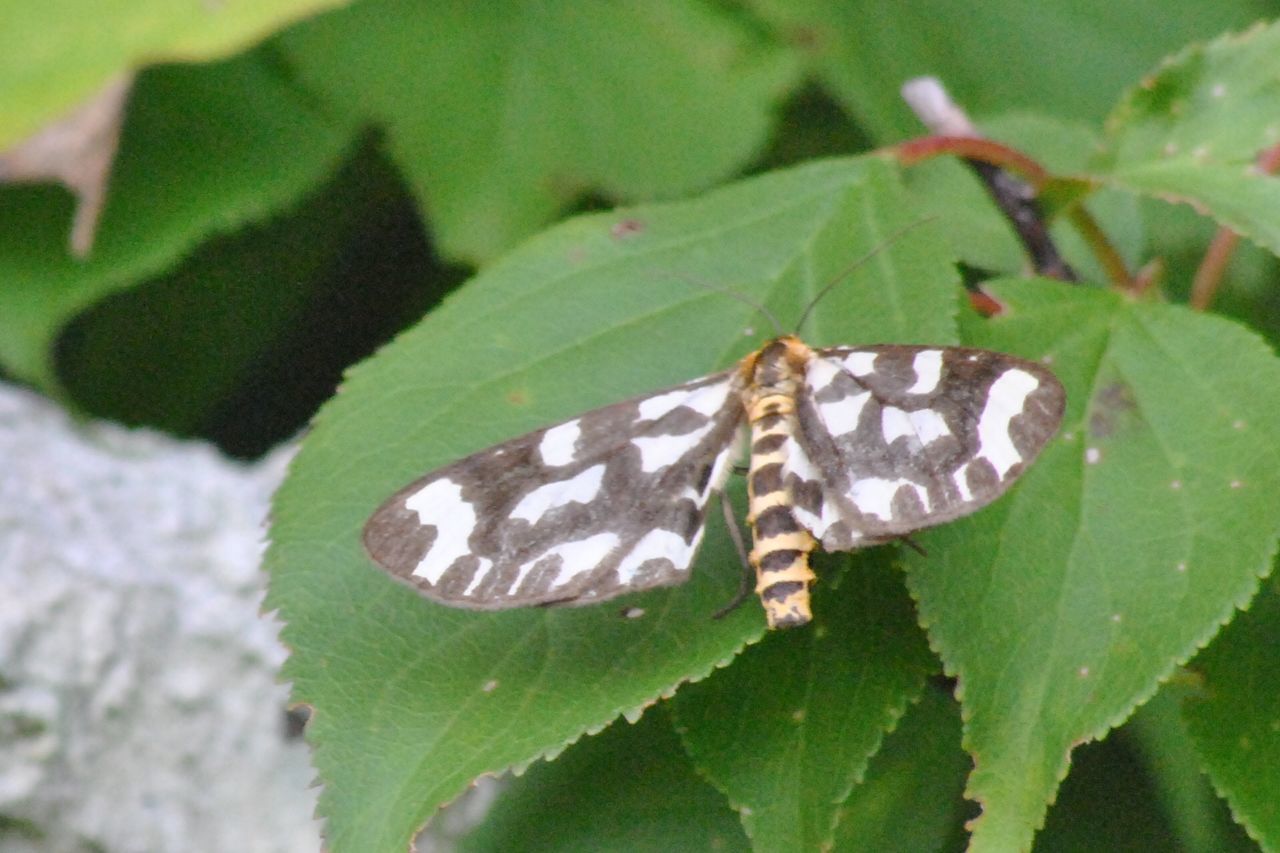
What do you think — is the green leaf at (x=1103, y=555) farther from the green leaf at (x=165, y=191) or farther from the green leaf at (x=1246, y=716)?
the green leaf at (x=165, y=191)

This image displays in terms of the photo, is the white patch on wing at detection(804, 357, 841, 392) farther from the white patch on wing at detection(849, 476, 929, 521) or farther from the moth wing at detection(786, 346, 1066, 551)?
the white patch on wing at detection(849, 476, 929, 521)

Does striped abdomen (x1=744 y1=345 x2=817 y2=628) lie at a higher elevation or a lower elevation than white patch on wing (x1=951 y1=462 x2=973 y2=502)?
lower

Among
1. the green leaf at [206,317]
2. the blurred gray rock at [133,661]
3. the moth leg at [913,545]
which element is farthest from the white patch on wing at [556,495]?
the green leaf at [206,317]

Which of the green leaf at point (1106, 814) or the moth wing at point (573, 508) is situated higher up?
the moth wing at point (573, 508)

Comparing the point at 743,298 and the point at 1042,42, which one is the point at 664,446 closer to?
the point at 743,298

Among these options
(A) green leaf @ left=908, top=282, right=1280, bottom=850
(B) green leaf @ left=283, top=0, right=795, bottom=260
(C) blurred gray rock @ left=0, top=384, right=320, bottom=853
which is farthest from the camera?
(B) green leaf @ left=283, top=0, right=795, bottom=260

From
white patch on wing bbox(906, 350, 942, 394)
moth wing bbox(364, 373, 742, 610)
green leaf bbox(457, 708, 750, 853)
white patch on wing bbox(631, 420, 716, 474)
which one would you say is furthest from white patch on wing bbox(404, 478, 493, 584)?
white patch on wing bbox(906, 350, 942, 394)
